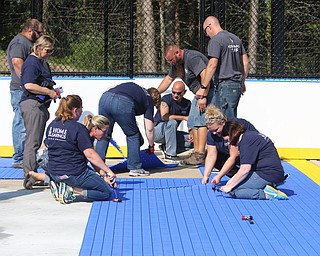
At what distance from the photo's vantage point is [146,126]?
360 inches

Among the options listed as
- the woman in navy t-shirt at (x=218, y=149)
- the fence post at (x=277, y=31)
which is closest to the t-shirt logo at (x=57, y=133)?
the woman in navy t-shirt at (x=218, y=149)

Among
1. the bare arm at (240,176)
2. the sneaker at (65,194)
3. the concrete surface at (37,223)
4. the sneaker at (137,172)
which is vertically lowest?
the sneaker at (137,172)

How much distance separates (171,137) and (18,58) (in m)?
2.37

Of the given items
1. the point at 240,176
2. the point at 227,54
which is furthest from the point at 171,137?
the point at 240,176

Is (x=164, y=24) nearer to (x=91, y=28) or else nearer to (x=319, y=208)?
(x=91, y=28)

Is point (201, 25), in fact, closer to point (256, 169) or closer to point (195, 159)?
point (195, 159)

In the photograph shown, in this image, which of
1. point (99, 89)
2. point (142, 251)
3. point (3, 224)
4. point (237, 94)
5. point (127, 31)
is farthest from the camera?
point (127, 31)

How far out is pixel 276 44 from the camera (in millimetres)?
12016

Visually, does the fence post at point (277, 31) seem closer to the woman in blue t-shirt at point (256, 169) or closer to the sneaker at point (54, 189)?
the woman in blue t-shirt at point (256, 169)

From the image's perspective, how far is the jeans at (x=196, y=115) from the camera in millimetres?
9930

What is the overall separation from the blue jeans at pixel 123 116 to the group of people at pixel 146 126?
0.04 feet

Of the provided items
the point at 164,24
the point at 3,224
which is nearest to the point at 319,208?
the point at 3,224

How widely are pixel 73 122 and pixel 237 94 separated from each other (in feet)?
8.97

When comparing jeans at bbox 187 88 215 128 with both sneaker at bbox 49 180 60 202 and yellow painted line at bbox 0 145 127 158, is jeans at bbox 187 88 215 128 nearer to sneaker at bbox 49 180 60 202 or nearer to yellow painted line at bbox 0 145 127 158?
yellow painted line at bbox 0 145 127 158
